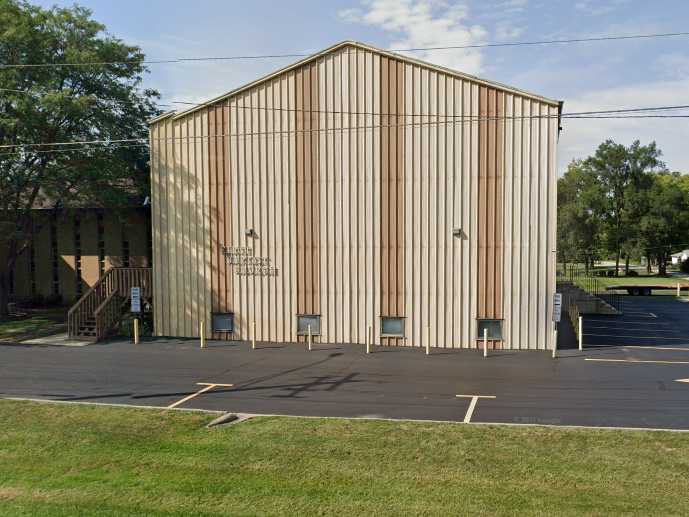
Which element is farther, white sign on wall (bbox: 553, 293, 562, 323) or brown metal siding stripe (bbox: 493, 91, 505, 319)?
brown metal siding stripe (bbox: 493, 91, 505, 319)

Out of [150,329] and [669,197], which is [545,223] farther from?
[669,197]

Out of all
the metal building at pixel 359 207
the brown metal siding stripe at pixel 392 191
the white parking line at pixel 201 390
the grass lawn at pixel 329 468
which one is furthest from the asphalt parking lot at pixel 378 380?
the brown metal siding stripe at pixel 392 191

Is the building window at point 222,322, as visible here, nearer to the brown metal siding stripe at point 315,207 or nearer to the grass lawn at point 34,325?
the brown metal siding stripe at point 315,207

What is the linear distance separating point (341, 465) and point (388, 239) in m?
13.3

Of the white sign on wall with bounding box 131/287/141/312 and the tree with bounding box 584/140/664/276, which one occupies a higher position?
the tree with bounding box 584/140/664/276

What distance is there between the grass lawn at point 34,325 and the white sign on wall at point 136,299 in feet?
16.7

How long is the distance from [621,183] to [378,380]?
7246cm

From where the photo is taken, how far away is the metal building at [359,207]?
21.1 m

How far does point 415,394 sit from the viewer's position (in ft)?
49.0

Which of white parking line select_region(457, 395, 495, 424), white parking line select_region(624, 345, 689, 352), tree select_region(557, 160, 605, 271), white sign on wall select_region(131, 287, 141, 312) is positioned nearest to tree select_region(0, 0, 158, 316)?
white sign on wall select_region(131, 287, 141, 312)

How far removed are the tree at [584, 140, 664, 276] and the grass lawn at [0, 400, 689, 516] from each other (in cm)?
7085

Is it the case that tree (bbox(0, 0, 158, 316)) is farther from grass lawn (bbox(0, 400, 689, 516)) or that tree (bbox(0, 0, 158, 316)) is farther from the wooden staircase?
grass lawn (bbox(0, 400, 689, 516))

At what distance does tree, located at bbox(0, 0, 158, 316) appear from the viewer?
25.2m

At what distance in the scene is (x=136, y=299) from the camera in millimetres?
23641
